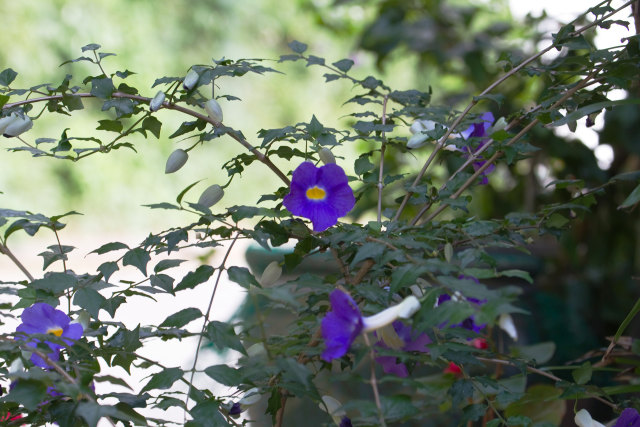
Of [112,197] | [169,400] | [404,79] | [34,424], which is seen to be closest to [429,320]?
[169,400]

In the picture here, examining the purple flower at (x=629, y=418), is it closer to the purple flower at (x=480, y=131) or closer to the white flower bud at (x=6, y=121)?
the purple flower at (x=480, y=131)

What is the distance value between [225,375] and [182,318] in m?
0.06

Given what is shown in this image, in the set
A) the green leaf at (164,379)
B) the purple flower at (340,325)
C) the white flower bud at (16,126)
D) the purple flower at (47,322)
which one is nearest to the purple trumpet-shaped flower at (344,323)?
the purple flower at (340,325)

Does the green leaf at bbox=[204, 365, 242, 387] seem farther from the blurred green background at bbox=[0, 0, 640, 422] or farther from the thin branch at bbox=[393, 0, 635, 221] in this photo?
the blurred green background at bbox=[0, 0, 640, 422]

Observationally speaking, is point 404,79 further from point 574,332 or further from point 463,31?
point 574,332

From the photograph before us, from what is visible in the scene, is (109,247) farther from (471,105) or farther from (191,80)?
(471,105)

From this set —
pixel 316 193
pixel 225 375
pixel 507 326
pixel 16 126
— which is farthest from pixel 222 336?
pixel 507 326

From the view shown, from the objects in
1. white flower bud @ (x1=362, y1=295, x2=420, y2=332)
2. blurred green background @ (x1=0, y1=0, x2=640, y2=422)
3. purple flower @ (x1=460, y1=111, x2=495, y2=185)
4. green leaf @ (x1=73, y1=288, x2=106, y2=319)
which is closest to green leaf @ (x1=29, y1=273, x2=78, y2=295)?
green leaf @ (x1=73, y1=288, x2=106, y2=319)

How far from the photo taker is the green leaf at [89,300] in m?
0.49

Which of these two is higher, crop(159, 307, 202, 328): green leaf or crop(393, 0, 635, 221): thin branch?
crop(393, 0, 635, 221): thin branch

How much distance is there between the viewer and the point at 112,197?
467 cm

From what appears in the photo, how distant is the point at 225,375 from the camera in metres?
0.45

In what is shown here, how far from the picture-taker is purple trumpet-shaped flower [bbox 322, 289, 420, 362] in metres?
0.41

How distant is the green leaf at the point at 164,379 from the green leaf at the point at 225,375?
2 cm
